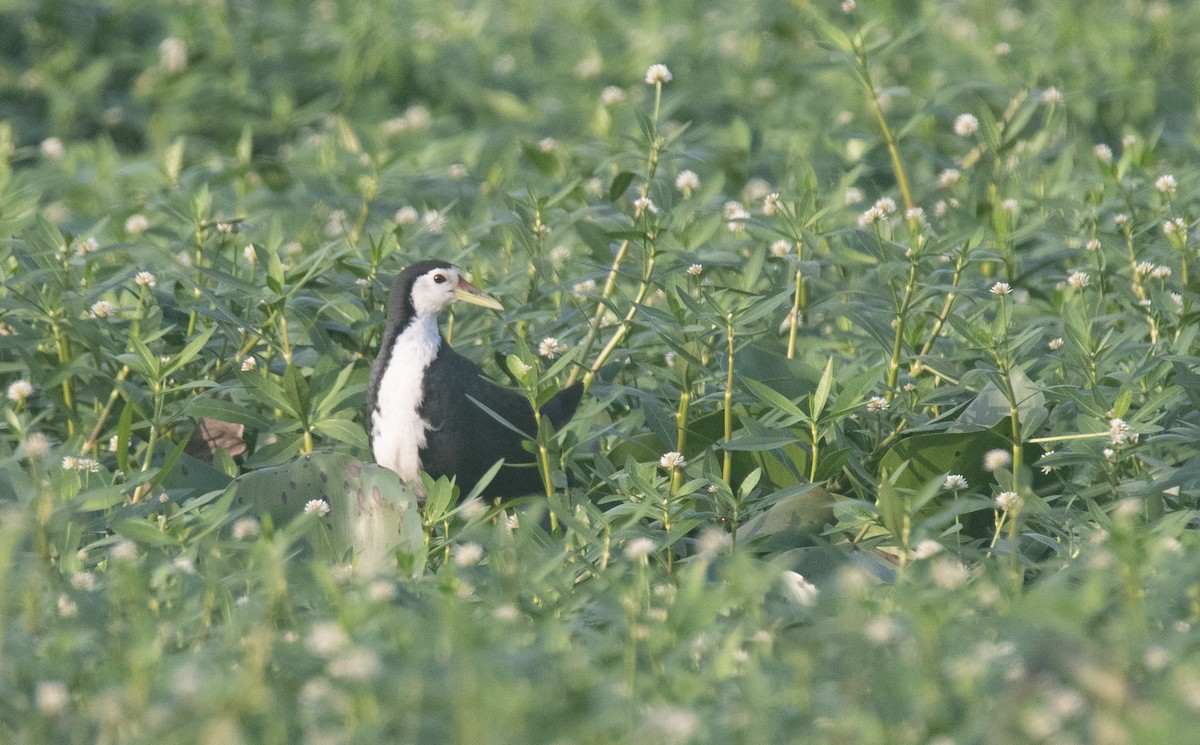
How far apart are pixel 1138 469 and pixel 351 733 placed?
2076mm

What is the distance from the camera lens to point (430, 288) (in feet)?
12.4

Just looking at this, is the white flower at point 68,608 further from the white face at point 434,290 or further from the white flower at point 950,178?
the white flower at point 950,178

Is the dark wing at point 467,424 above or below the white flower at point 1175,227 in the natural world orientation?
below

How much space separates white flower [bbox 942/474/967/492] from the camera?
11.1 feet

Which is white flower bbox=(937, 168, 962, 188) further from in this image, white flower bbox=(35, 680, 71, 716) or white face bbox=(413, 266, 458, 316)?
white flower bbox=(35, 680, 71, 716)

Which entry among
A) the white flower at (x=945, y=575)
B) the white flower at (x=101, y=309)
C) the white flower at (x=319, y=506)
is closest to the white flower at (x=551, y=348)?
the white flower at (x=319, y=506)

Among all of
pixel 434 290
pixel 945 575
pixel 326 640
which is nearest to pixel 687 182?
pixel 434 290

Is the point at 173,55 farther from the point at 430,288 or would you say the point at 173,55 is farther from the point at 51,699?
the point at 51,699

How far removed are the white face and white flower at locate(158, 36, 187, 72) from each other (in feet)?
13.0

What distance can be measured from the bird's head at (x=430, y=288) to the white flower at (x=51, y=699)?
62.6 inches

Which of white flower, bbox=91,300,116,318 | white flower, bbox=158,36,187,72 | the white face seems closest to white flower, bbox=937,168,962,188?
the white face

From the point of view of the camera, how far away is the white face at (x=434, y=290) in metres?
3.75

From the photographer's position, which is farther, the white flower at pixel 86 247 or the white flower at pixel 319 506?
the white flower at pixel 86 247

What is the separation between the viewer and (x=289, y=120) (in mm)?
7027
